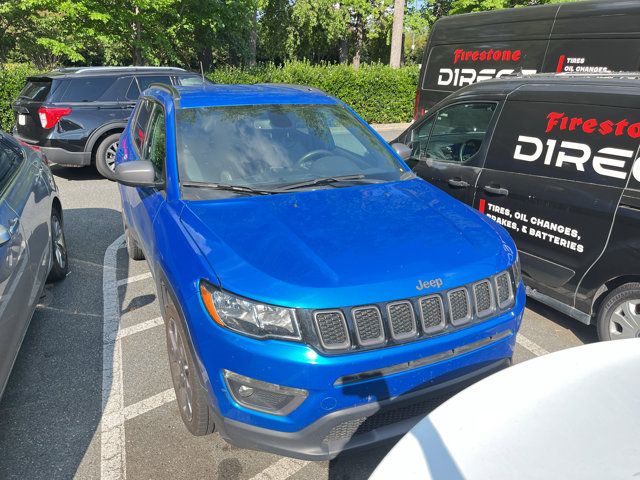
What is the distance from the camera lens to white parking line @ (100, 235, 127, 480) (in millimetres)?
2586

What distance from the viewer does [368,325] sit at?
214 centimetres

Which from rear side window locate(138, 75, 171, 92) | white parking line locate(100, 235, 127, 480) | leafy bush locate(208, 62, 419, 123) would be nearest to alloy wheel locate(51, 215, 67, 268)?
white parking line locate(100, 235, 127, 480)

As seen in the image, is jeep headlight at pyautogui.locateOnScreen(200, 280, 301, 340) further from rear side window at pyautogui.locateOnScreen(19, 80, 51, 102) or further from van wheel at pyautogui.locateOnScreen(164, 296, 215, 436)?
rear side window at pyautogui.locateOnScreen(19, 80, 51, 102)

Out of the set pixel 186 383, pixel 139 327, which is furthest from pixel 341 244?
pixel 139 327

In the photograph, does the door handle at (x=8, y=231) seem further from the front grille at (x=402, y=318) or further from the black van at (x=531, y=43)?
the black van at (x=531, y=43)

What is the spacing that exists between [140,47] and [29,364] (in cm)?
1302

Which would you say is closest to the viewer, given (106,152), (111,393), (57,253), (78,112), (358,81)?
(111,393)

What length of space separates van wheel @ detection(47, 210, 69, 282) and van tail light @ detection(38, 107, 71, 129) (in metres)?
4.06

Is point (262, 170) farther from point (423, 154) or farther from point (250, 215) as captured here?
point (423, 154)

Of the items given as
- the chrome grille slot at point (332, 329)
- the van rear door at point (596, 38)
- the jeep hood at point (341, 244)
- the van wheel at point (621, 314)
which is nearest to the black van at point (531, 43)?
the van rear door at point (596, 38)

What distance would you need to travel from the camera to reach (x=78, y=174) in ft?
30.4

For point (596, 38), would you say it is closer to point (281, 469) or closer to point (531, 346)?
point (531, 346)

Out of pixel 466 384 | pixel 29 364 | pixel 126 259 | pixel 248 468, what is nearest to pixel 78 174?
pixel 126 259

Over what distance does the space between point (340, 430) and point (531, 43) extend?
690 cm
